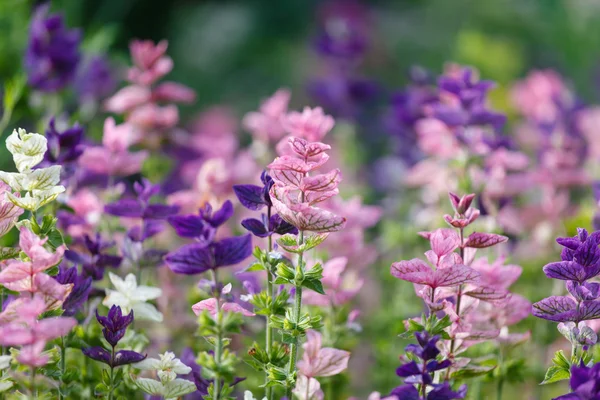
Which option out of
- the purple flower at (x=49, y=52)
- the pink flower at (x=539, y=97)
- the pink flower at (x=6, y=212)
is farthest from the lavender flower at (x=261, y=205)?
the pink flower at (x=539, y=97)

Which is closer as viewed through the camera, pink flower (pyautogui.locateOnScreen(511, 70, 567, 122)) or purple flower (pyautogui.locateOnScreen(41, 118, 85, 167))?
purple flower (pyautogui.locateOnScreen(41, 118, 85, 167))

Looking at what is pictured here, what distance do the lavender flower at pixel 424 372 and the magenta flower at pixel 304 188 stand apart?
5.9 inches

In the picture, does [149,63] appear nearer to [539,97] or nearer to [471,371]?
[471,371]

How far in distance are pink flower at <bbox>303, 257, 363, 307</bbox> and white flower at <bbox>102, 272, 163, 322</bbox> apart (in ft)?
0.71

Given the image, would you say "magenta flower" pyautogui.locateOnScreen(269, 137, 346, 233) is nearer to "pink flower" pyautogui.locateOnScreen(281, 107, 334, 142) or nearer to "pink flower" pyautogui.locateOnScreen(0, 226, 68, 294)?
"pink flower" pyautogui.locateOnScreen(281, 107, 334, 142)

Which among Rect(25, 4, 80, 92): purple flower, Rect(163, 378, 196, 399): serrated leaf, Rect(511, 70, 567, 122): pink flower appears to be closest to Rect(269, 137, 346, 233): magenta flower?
Rect(163, 378, 196, 399): serrated leaf

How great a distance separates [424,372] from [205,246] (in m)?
0.28

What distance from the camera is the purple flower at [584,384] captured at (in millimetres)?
710

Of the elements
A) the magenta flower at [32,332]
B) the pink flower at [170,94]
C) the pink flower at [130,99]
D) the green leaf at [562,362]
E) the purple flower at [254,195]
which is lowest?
the green leaf at [562,362]

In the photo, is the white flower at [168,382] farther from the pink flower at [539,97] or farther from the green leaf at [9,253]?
the pink flower at [539,97]

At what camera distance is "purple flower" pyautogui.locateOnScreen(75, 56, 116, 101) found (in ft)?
5.37

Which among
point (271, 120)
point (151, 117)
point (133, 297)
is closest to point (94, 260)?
point (133, 297)

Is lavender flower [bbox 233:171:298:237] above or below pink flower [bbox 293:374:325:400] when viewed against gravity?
above

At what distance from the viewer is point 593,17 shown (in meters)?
2.92
